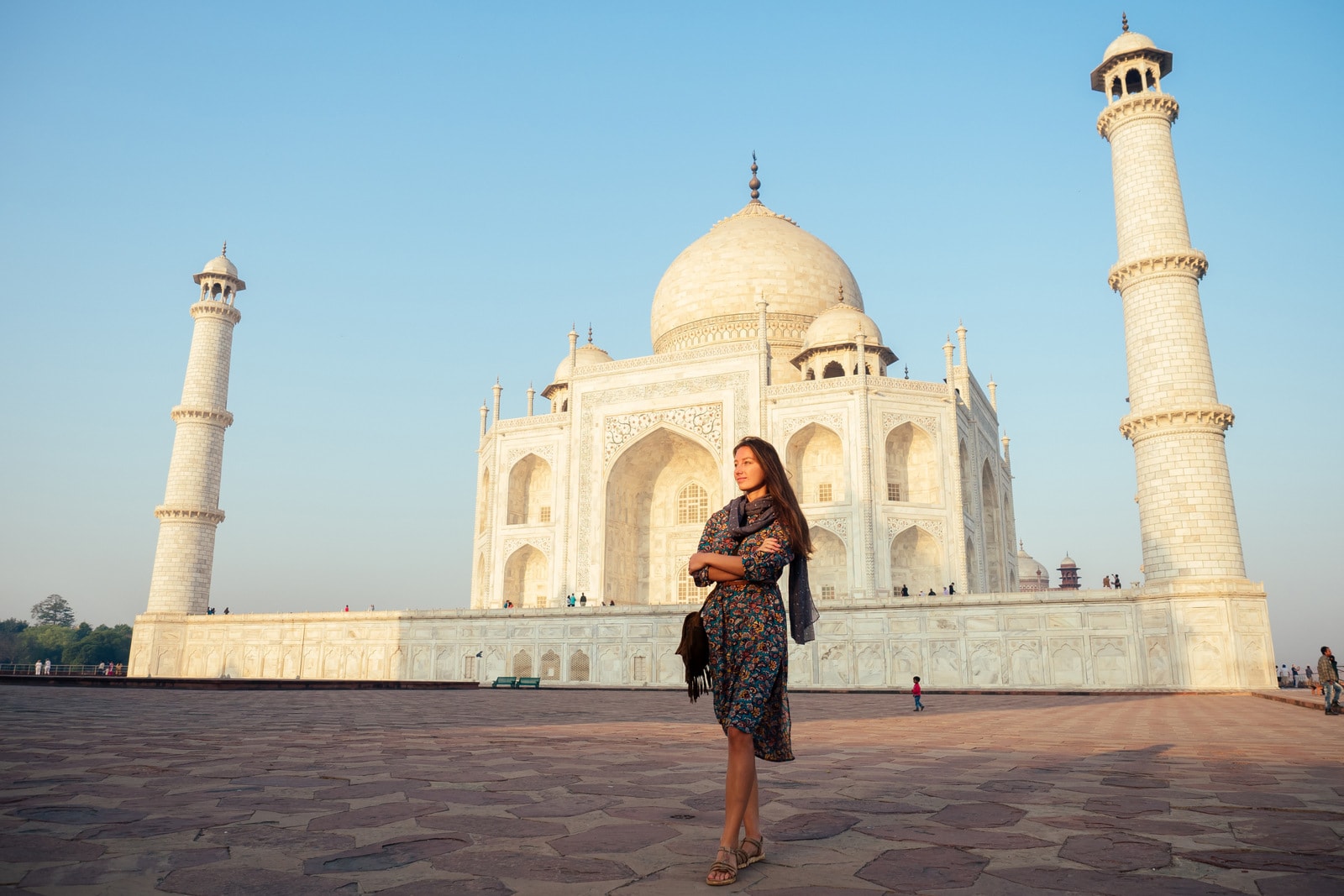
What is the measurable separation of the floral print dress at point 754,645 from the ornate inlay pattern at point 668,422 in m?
21.0

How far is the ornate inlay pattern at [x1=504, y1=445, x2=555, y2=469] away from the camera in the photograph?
26156 millimetres

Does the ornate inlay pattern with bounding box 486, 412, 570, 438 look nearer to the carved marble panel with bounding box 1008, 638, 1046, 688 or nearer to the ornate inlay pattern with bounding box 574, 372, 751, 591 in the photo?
the ornate inlay pattern with bounding box 574, 372, 751, 591

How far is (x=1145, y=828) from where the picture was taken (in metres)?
2.92

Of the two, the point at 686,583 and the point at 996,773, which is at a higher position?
the point at 686,583

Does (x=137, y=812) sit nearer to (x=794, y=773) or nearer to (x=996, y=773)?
(x=794, y=773)

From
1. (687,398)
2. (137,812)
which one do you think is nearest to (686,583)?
(687,398)

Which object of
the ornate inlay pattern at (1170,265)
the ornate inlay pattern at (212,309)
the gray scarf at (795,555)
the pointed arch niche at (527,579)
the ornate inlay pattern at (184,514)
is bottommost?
the gray scarf at (795,555)

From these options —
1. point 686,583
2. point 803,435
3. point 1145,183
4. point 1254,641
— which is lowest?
point 1254,641

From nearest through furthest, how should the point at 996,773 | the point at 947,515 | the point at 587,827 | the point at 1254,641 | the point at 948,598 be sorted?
1. the point at 587,827
2. the point at 996,773
3. the point at 1254,641
4. the point at 948,598
5. the point at 947,515

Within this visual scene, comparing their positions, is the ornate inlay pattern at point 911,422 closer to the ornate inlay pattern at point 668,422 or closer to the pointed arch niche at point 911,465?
the pointed arch niche at point 911,465

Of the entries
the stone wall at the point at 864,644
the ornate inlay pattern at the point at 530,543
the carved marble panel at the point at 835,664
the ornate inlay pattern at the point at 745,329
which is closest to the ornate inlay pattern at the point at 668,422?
the ornate inlay pattern at the point at 530,543

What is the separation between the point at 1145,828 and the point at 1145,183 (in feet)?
56.7

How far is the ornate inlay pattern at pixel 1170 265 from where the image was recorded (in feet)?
54.1

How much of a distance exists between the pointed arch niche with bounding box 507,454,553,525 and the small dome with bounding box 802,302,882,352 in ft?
27.6
